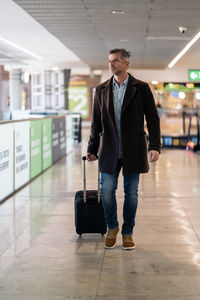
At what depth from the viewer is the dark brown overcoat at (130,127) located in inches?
169

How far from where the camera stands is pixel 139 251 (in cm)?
449

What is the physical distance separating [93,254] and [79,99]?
33.6m

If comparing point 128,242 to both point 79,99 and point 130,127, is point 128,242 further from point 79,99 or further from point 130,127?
point 79,99

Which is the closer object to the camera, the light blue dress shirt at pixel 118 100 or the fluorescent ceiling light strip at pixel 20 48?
the light blue dress shirt at pixel 118 100

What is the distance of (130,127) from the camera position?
431 cm

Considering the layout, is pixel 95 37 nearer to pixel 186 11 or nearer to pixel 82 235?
pixel 186 11

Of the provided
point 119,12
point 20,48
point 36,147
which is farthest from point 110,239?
point 20,48

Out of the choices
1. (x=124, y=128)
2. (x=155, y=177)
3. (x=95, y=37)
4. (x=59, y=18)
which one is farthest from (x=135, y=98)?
(x=95, y=37)

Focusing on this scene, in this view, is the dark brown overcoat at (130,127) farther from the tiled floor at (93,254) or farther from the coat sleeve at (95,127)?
the tiled floor at (93,254)

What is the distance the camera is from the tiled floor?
3.50 meters

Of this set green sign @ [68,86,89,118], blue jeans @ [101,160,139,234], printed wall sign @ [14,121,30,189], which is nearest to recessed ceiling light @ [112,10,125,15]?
printed wall sign @ [14,121,30,189]

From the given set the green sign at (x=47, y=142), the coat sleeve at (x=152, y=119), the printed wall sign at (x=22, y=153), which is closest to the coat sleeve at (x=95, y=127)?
the coat sleeve at (x=152, y=119)

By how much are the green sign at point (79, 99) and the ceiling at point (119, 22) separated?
1994 centimetres

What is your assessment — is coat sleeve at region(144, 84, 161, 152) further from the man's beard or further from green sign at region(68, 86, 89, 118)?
green sign at region(68, 86, 89, 118)
